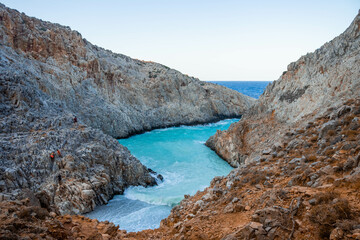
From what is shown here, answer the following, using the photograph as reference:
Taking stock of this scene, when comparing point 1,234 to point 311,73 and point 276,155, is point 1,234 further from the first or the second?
point 311,73

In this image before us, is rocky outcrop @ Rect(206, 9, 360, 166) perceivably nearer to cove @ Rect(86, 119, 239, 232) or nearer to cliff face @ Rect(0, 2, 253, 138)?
cove @ Rect(86, 119, 239, 232)

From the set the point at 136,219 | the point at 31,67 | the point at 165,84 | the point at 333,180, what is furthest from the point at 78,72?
the point at 333,180

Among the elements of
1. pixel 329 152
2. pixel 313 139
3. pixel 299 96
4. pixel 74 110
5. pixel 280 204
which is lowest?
pixel 280 204

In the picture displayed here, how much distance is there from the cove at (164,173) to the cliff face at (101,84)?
4680 millimetres

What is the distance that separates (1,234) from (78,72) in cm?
3352

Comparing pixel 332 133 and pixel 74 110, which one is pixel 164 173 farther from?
pixel 74 110

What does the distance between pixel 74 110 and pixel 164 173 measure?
16777 mm

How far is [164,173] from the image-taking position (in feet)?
71.7

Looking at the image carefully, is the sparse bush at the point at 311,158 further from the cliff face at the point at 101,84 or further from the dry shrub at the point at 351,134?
the cliff face at the point at 101,84

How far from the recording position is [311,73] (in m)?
18.8

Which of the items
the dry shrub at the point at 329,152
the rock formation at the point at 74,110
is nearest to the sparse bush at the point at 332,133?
the dry shrub at the point at 329,152

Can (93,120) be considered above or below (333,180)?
above

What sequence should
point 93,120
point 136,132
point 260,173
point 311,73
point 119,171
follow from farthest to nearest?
point 136,132
point 93,120
point 311,73
point 119,171
point 260,173

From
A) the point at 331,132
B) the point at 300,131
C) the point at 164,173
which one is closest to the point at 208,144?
the point at 164,173
